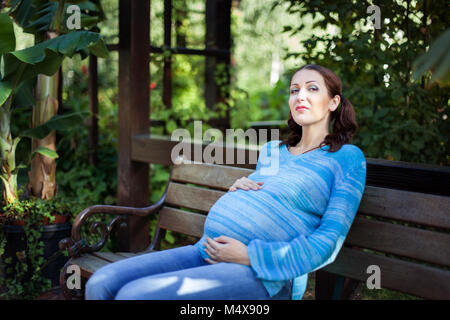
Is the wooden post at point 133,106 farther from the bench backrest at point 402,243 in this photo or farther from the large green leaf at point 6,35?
the bench backrest at point 402,243

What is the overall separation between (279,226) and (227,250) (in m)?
0.25

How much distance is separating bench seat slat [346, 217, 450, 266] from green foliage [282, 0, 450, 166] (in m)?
0.87

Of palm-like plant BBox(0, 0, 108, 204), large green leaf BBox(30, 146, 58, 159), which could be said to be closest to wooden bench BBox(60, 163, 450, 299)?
large green leaf BBox(30, 146, 58, 159)

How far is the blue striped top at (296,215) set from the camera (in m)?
1.97

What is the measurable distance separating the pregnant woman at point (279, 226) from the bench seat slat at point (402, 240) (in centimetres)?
32

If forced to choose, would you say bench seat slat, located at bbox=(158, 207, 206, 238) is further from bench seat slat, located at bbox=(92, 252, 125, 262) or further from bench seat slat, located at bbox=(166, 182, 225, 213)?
bench seat slat, located at bbox=(92, 252, 125, 262)

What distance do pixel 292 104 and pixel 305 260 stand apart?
737 millimetres

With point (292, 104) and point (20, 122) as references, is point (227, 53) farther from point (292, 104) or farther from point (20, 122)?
point (292, 104)

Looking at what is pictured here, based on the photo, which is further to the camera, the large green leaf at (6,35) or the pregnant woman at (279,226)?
the large green leaf at (6,35)

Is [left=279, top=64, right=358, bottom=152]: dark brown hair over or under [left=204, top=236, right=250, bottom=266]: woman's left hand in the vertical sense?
over

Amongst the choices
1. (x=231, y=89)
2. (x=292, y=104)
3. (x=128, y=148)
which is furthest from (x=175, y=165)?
(x=231, y=89)

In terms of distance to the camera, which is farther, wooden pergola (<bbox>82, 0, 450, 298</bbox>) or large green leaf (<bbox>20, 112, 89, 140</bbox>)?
wooden pergola (<bbox>82, 0, 450, 298</bbox>)

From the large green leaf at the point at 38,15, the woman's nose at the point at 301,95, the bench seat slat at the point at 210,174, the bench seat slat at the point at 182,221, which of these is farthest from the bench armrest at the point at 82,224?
the large green leaf at the point at 38,15

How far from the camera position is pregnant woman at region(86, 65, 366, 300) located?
76.2 inches
